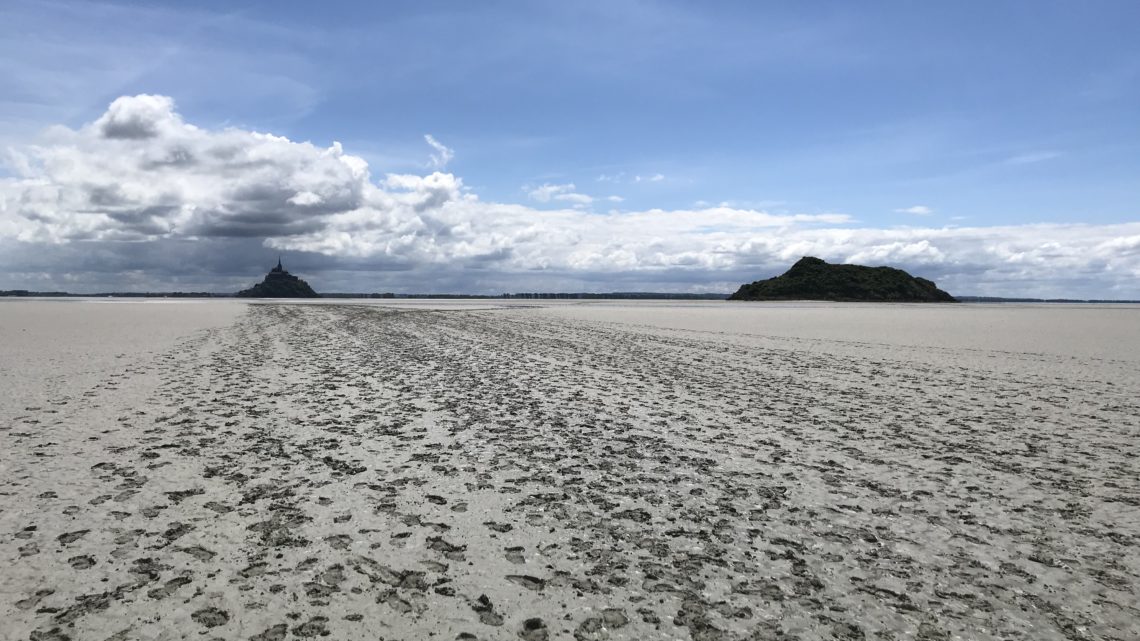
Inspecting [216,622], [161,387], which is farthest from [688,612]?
[161,387]

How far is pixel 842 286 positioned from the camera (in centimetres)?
15400

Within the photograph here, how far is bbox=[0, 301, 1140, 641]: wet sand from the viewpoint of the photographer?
4.46 m

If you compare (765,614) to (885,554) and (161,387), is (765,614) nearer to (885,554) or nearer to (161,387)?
(885,554)

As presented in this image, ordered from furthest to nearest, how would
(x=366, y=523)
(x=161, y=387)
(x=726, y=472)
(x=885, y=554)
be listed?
(x=161, y=387) < (x=726, y=472) < (x=366, y=523) < (x=885, y=554)

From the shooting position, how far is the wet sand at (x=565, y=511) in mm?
4465

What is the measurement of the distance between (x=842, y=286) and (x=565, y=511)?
6369 inches

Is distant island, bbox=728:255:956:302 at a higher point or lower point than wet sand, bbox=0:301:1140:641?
higher

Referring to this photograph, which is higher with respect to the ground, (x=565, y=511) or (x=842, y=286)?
(x=842, y=286)

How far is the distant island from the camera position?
5984 inches

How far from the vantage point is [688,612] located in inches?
176

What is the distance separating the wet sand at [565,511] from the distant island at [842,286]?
14649 centimetres

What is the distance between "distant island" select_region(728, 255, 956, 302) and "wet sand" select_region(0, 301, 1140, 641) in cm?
14649

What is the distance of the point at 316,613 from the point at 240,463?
14.4 feet

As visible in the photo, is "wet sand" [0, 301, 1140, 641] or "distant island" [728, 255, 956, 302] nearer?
"wet sand" [0, 301, 1140, 641]
